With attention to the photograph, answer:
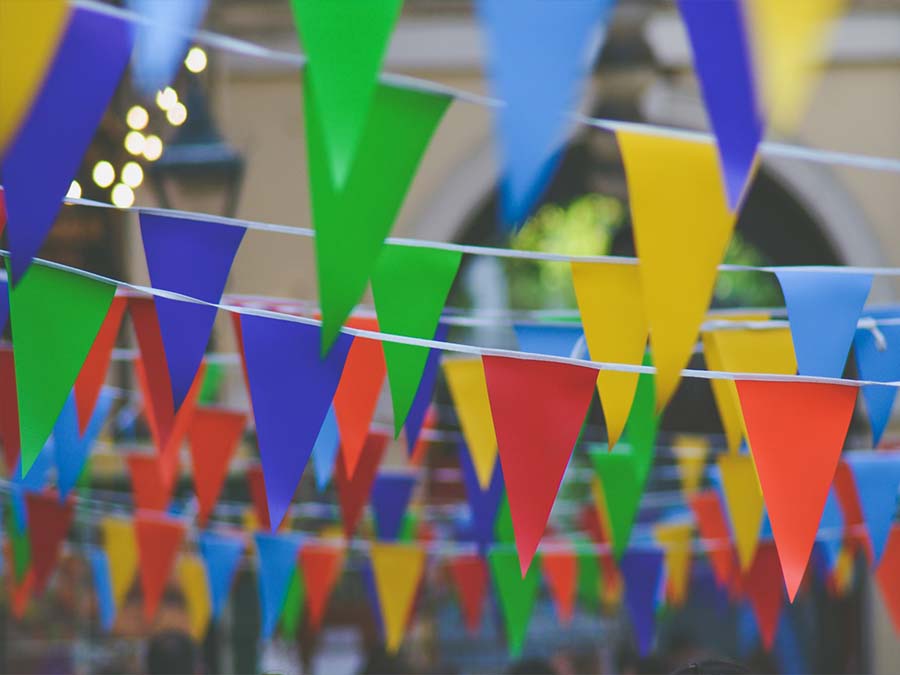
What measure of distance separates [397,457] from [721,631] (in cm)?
298

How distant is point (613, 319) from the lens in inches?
134

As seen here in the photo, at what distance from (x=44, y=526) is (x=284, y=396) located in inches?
98.0

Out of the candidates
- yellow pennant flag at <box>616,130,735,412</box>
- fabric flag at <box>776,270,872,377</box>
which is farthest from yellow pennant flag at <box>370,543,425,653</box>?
yellow pennant flag at <box>616,130,735,412</box>

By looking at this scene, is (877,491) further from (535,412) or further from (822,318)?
(535,412)

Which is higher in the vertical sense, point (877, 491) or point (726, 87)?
point (726, 87)

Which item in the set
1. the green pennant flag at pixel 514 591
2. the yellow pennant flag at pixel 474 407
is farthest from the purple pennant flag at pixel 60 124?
the green pennant flag at pixel 514 591

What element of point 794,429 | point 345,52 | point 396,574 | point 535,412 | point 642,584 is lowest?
point 396,574

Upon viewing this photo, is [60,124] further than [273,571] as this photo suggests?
No

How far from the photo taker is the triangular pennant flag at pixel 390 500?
20.3 feet

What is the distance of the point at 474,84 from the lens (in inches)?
364

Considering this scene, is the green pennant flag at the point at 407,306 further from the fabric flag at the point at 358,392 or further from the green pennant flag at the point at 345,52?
the green pennant flag at the point at 345,52

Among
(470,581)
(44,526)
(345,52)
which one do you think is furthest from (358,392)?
(470,581)

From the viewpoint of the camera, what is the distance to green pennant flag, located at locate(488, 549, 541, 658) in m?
5.66

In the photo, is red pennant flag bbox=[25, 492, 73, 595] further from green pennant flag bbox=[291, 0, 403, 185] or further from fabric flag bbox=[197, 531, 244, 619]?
green pennant flag bbox=[291, 0, 403, 185]
